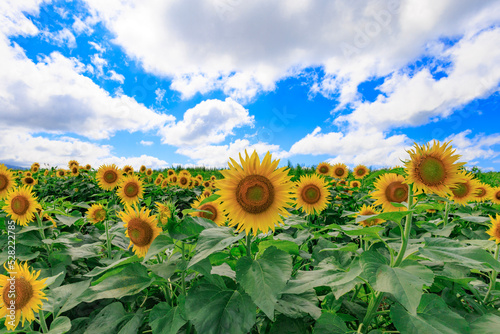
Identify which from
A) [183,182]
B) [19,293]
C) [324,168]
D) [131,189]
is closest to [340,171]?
[324,168]

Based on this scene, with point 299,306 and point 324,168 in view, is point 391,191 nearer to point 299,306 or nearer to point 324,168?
point 299,306

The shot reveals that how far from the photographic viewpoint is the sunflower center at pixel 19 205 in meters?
3.02

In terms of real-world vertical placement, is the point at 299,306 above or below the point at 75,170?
below

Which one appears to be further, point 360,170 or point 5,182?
point 360,170

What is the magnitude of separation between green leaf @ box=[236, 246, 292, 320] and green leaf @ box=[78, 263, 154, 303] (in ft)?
2.29

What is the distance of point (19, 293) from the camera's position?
177 cm

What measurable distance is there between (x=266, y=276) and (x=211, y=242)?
0.37 m

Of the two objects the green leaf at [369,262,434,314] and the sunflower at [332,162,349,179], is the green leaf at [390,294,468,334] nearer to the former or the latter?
the green leaf at [369,262,434,314]

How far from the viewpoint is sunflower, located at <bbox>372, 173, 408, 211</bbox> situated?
2705 mm

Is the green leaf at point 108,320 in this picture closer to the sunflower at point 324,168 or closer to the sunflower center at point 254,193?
the sunflower center at point 254,193

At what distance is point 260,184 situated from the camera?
192 centimetres

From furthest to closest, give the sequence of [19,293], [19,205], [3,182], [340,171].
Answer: [340,171] < [3,182] < [19,205] < [19,293]

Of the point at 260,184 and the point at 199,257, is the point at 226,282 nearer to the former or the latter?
the point at 199,257

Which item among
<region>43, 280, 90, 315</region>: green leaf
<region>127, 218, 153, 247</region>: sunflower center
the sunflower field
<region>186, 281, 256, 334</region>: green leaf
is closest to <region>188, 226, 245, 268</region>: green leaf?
the sunflower field
